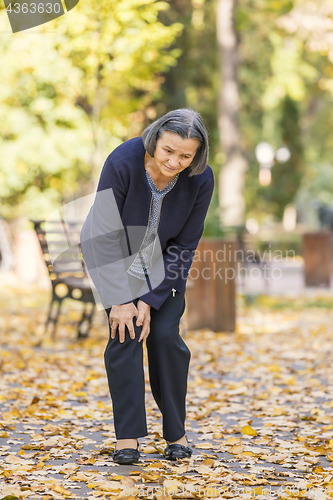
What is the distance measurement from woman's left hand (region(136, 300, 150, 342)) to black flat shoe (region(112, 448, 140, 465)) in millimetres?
525

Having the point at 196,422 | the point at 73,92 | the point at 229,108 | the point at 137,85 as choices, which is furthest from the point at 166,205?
the point at 73,92

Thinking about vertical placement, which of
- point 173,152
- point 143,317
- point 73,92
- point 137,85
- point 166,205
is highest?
point 73,92

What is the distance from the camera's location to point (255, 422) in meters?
3.98

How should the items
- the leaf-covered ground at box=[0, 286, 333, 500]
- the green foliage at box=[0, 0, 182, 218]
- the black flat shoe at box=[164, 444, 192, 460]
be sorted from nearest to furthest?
the leaf-covered ground at box=[0, 286, 333, 500], the black flat shoe at box=[164, 444, 192, 460], the green foliage at box=[0, 0, 182, 218]

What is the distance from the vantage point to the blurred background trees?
870 cm

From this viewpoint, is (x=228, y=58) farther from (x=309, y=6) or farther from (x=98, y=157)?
(x=98, y=157)

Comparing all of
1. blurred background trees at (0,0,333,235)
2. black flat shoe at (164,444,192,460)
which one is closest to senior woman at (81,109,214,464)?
black flat shoe at (164,444,192,460)

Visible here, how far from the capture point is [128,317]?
10.1ft

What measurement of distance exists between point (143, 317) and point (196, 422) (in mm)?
1196

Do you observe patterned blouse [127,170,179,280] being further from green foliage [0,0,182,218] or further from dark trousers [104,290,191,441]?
green foliage [0,0,182,218]

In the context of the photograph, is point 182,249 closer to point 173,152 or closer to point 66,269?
point 173,152

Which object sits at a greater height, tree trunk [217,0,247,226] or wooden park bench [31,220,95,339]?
tree trunk [217,0,247,226]

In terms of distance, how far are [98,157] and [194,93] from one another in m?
10.9

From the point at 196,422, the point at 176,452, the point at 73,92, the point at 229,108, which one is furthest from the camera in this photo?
the point at 73,92
